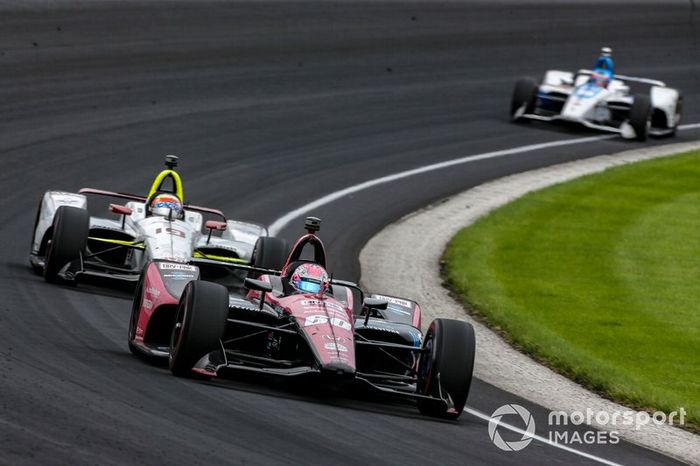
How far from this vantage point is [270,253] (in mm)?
16391

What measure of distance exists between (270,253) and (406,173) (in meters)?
9.96

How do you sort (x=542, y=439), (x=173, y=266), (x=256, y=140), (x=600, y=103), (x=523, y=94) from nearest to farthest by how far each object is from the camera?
1. (x=542, y=439)
2. (x=173, y=266)
3. (x=256, y=140)
4. (x=523, y=94)
5. (x=600, y=103)

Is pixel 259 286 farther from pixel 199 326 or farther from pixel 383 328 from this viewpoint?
pixel 383 328

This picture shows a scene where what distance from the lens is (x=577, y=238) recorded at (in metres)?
22.4

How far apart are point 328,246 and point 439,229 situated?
2.63 m

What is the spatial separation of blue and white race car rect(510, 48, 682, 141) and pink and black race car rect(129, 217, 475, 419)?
59.4 ft

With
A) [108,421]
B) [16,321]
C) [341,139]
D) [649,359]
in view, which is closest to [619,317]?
[649,359]

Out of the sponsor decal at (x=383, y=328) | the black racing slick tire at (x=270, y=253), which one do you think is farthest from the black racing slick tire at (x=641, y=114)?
the sponsor decal at (x=383, y=328)

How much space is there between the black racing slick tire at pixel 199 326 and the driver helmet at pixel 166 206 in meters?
5.39

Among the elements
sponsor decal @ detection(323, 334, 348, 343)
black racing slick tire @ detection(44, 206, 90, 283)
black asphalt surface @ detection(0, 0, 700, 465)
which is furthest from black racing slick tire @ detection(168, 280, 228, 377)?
black racing slick tire @ detection(44, 206, 90, 283)

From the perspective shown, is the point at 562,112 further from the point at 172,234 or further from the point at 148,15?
the point at 172,234

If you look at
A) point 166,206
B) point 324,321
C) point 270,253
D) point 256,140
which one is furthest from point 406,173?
point 324,321

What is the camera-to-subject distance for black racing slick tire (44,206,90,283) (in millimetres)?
15594

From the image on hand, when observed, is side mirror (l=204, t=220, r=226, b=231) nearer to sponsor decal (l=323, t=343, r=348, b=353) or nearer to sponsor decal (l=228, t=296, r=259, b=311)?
sponsor decal (l=228, t=296, r=259, b=311)
